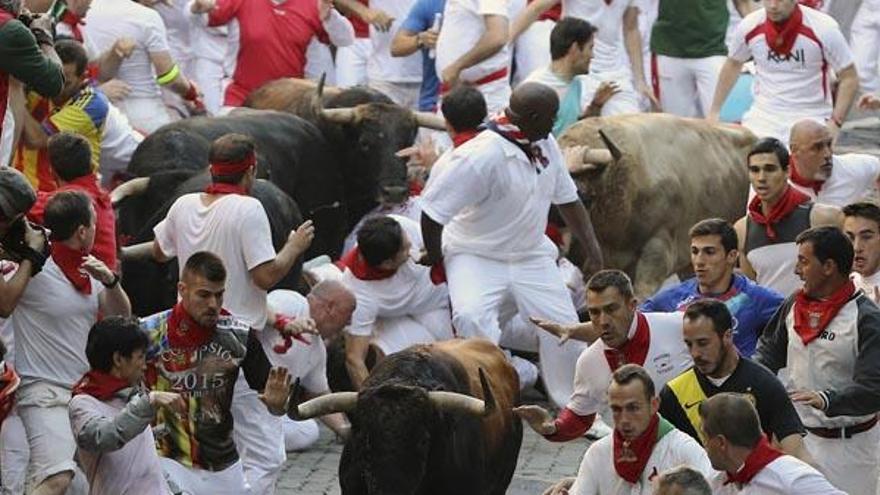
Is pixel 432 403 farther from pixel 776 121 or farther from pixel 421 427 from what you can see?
pixel 776 121

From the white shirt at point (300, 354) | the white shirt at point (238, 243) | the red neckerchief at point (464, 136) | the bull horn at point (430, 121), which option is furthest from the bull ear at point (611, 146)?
the white shirt at point (238, 243)

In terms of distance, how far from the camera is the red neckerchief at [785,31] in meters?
19.2

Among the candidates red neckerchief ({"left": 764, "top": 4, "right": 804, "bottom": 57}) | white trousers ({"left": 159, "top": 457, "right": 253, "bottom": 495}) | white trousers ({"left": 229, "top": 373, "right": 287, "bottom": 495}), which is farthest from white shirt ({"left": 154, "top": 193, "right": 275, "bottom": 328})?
red neckerchief ({"left": 764, "top": 4, "right": 804, "bottom": 57})

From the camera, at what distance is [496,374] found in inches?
579

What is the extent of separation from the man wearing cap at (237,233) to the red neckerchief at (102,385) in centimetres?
176

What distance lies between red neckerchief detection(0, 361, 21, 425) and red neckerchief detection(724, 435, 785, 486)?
3419mm

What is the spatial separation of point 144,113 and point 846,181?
204 inches

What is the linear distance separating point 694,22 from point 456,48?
245 cm

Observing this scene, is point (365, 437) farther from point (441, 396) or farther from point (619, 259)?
point (619, 259)

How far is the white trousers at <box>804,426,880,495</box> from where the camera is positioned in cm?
1356

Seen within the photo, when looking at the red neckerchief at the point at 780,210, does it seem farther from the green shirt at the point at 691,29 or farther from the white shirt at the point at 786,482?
the green shirt at the point at 691,29

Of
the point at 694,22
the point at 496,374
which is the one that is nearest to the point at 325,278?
the point at 496,374

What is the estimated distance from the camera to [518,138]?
1639 centimetres

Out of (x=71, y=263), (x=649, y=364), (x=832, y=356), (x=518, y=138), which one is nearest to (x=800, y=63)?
(x=518, y=138)
